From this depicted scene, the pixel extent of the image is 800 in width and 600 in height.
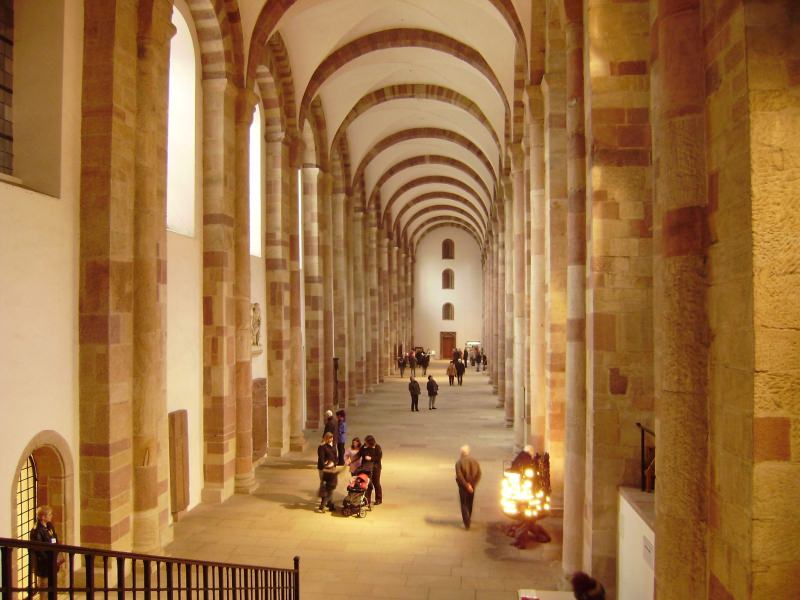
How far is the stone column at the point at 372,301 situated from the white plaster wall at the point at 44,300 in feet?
72.8

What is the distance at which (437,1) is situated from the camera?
16203 mm

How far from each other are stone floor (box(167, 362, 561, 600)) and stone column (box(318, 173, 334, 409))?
13.0ft

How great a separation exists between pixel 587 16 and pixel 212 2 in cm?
719

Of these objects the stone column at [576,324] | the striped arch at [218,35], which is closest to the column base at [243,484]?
the stone column at [576,324]

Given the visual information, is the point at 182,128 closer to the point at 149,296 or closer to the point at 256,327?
the point at 149,296

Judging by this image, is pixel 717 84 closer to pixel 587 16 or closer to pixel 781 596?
pixel 781 596

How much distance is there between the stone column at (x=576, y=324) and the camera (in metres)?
7.81

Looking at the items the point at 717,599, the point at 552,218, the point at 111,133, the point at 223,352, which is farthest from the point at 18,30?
the point at 717,599

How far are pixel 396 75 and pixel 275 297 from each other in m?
9.39

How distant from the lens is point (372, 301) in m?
31.8

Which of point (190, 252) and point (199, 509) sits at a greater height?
point (190, 252)

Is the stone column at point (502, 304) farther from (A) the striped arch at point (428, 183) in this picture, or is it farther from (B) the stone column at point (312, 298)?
(A) the striped arch at point (428, 183)

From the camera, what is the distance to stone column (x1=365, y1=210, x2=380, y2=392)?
30.8 metres

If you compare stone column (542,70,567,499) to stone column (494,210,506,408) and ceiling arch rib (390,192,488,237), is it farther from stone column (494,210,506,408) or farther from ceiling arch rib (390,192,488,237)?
ceiling arch rib (390,192,488,237)
